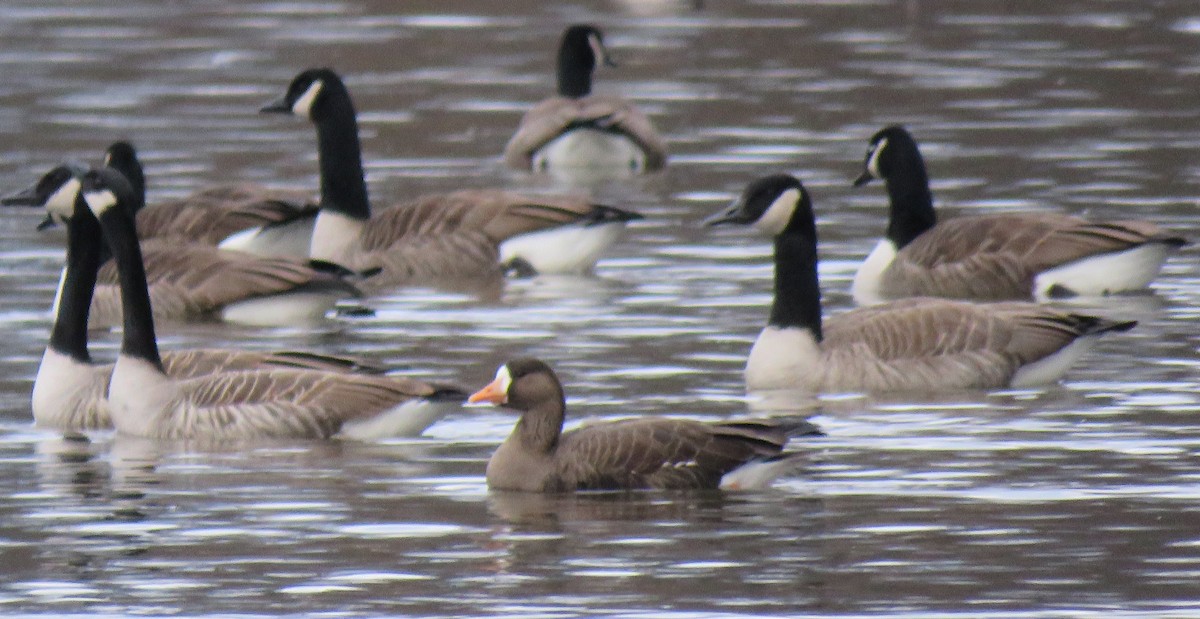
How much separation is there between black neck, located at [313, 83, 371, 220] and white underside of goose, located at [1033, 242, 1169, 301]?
498cm

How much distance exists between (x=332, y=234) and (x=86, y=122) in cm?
809

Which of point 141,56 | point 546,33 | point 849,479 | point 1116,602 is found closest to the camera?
point 1116,602

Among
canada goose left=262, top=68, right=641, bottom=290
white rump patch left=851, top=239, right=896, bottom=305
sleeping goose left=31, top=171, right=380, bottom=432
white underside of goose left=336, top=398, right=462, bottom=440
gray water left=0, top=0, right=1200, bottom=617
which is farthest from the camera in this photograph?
canada goose left=262, top=68, right=641, bottom=290

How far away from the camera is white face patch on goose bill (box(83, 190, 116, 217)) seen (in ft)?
43.6

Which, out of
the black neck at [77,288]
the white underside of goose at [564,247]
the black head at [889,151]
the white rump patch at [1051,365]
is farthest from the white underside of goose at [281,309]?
the white rump patch at [1051,365]

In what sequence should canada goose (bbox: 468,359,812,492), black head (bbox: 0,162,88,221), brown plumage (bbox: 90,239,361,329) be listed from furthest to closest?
brown plumage (bbox: 90,239,361,329)
black head (bbox: 0,162,88,221)
canada goose (bbox: 468,359,812,492)

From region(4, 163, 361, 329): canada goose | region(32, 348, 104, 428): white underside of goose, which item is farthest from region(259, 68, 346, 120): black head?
region(32, 348, 104, 428): white underside of goose

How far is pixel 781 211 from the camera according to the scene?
46.7 ft

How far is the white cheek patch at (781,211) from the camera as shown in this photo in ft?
46.6

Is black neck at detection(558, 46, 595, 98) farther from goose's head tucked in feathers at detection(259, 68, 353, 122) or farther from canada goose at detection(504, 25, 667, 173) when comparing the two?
goose's head tucked in feathers at detection(259, 68, 353, 122)

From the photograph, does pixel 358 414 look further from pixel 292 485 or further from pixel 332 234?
pixel 332 234

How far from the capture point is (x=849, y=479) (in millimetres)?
11391

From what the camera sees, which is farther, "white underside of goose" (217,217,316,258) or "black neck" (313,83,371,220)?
"black neck" (313,83,371,220)

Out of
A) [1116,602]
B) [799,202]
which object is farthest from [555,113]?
[1116,602]
